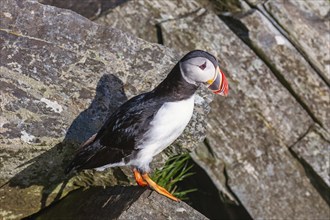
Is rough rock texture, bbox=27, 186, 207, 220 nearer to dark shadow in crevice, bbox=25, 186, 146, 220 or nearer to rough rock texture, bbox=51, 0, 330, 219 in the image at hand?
dark shadow in crevice, bbox=25, 186, 146, 220

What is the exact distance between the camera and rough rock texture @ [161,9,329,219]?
815cm

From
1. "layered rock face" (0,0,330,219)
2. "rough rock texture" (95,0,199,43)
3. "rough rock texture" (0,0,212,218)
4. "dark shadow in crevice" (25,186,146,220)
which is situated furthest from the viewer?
"rough rock texture" (95,0,199,43)

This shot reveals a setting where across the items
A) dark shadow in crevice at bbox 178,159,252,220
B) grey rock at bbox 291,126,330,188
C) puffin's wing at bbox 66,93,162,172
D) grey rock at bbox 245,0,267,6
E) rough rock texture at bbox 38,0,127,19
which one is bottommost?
dark shadow in crevice at bbox 178,159,252,220

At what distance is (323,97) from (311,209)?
1413mm

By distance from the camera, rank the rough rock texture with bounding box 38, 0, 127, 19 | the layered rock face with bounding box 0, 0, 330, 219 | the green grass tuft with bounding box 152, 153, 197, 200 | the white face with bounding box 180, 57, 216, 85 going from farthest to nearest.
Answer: the rough rock texture with bounding box 38, 0, 127, 19 < the green grass tuft with bounding box 152, 153, 197, 200 < the layered rock face with bounding box 0, 0, 330, 219 < the white face with bounding box 180, 57, 216, 85

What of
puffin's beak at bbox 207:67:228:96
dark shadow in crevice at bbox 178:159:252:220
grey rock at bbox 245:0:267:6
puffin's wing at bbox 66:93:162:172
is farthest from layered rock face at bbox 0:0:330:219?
puffin's beak at bbox 207:67:228:96

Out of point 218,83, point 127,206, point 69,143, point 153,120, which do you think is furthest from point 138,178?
point 218,83

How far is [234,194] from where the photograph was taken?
818 centimetres

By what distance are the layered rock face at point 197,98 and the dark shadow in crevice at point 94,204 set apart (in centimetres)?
3

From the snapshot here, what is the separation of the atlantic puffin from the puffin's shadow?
0.48 metres

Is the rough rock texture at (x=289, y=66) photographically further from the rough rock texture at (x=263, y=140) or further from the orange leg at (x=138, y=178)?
the orange leg at (x=138, y=178)

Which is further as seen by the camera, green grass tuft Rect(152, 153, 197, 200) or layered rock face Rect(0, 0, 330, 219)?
green grass tuft Rect(152, 153, 197, 200)

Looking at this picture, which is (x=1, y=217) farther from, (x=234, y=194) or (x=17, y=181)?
(x=234, y=194)

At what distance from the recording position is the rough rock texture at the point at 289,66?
324 inches
